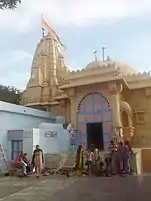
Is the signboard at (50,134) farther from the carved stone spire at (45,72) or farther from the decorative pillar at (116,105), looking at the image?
the carved stone spire at (45,72)

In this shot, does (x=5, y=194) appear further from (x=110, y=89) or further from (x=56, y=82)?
(x=56, y=82)

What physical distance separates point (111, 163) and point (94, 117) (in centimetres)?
759

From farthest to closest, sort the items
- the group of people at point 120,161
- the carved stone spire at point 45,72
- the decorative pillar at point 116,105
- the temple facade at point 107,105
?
the carved stone spire at point 45,72, the temple facade at point 107,105, the decorative pillar at point 116,105, the group of people at point 120,161

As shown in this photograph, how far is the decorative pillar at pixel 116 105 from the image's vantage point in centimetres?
1920

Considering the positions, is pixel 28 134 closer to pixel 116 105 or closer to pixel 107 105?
pixel 107 105

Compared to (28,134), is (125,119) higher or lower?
higher

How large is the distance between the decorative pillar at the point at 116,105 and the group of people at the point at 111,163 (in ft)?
18.8

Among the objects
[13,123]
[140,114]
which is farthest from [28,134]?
[140,114]

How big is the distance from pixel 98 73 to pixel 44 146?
21.6ft

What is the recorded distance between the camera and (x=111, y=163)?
42.2 ft

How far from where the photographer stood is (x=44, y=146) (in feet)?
57.4

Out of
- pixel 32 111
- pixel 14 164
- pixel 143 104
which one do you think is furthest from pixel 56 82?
pixel 14 164

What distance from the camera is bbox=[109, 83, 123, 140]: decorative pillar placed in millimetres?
19203

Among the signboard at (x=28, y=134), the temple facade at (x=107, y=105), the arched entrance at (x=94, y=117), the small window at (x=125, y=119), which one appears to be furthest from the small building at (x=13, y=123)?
the small window at (x=125, y=119)
